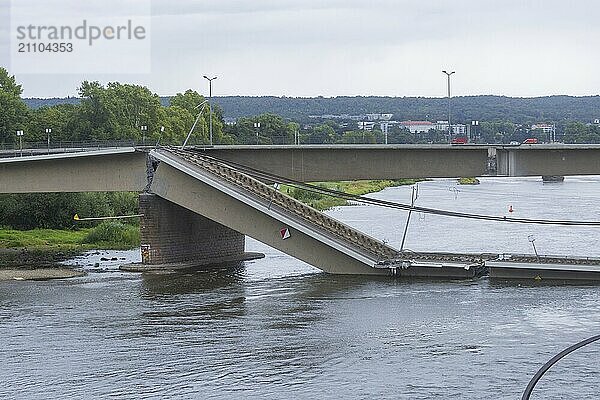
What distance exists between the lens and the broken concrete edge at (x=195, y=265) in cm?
5731

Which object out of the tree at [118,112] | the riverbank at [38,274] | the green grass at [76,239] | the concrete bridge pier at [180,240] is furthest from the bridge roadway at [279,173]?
the tree at [118,112]

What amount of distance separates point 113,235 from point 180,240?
558 inches

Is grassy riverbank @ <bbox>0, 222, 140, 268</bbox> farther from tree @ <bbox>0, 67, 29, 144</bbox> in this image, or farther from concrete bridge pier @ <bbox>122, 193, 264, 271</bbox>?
tree @ <bbox>0, 67, 29, 144</bbox>

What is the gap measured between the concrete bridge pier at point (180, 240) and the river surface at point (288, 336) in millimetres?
2309

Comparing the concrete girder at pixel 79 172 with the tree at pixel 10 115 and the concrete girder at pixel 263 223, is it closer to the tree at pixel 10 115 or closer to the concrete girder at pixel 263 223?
the concrete girder at pixel 263 223

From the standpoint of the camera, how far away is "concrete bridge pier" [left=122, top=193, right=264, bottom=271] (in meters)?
57.9

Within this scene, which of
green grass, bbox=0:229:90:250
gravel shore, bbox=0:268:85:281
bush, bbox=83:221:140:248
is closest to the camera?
gravel shore, bbox=0:268:85:281

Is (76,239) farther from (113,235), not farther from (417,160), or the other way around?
(417,160)

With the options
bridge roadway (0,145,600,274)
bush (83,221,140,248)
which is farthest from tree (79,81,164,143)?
bridge roadway (0,145,600,274)

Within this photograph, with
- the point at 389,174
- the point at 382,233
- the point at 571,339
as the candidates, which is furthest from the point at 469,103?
the point at 571,339

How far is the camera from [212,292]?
1948 inches

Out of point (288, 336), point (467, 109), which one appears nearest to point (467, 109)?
point (467, 109)

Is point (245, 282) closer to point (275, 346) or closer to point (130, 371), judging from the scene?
point (275, 346)

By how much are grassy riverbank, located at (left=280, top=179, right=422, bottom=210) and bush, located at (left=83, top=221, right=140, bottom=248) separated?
26.3m
